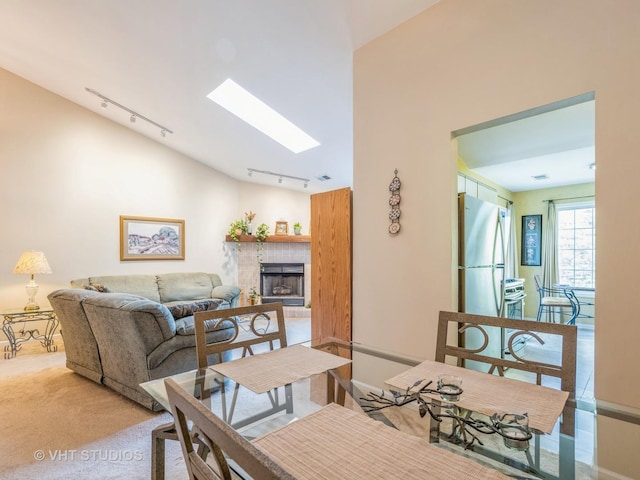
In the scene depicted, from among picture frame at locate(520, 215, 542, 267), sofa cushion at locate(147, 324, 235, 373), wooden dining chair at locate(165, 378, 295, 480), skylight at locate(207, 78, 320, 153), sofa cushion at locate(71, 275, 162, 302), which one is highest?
skylight at locate(207, 78, 320, 153)

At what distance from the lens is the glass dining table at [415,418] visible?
0.96 m

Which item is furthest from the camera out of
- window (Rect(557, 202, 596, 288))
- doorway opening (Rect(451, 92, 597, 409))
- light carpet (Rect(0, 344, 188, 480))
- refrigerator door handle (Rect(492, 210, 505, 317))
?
window (Rect(557, 202, 596, 288))

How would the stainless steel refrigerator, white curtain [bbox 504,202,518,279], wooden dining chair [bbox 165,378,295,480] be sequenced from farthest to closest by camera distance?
white curtain [bbox 504,202,518,279]
the stainless steel refrigerator
wooden dining chair [bbox 165,378,295,480]

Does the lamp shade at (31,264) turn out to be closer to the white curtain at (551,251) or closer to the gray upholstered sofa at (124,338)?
the gray upholstered sofa at (124,338)

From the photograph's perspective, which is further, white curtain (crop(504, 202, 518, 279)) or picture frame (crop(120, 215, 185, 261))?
white curtain (crop(504, 202, 518, 279))

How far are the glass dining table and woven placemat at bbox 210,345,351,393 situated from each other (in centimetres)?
2

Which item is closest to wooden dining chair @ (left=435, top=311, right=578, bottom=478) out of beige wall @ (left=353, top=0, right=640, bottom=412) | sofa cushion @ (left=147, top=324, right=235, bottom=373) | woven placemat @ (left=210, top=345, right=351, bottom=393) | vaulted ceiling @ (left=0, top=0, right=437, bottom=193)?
beige wall @ (left=353, top=0, right=640, bottom=412)

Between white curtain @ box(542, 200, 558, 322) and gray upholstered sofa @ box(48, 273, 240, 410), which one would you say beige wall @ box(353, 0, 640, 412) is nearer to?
gray upholstered sofa @ box(48, 273, 240, 410)

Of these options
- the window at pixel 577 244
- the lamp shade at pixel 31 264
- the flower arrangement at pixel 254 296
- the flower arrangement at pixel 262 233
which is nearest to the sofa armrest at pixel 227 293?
the flower arrangement at pixel 254 296

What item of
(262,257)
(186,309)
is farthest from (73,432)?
(262,257)

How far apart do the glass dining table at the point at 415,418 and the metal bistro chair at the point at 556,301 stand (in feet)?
13.3

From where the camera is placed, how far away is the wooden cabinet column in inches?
112

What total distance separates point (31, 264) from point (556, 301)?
690 centimetres

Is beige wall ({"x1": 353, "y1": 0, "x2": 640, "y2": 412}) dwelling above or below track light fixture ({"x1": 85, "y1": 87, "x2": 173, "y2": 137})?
below
